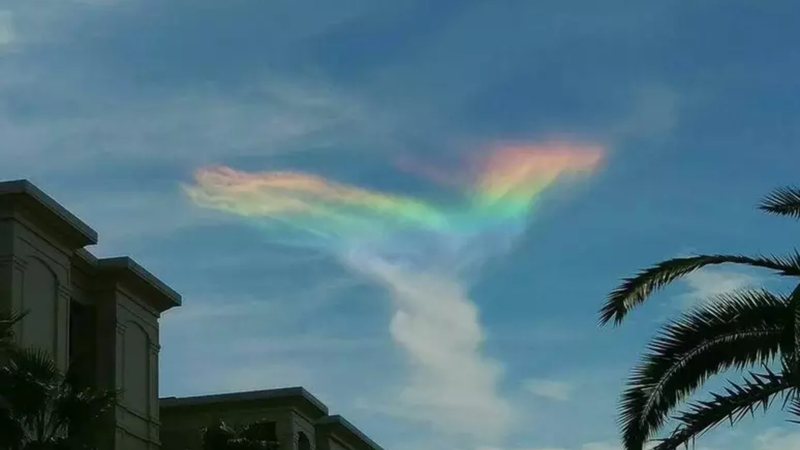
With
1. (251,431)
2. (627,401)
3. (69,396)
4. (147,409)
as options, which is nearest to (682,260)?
(627,401)

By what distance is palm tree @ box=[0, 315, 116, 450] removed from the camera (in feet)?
81.6

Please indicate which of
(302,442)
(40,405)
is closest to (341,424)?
(302,442)

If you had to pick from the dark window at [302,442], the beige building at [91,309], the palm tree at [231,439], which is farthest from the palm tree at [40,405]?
the dark window at [302,442]

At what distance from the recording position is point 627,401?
60.3ft

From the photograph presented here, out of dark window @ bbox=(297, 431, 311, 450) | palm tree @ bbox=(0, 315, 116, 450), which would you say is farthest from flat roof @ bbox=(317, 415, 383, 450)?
palm tree @ bbox=(0, 315, 116, 450)

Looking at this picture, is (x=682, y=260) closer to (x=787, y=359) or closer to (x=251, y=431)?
(x=787, y=359)

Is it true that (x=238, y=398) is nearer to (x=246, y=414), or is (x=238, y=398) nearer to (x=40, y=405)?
(x=246, y=414)

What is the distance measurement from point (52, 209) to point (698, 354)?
18.5 m

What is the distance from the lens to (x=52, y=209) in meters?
31.9

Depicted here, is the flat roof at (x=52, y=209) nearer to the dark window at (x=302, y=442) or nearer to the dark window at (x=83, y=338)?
the dark window at (x=83, y=338)

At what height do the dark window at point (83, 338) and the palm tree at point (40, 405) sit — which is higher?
the dark window at point (83, 338)

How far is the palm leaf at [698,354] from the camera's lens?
17.8 metres

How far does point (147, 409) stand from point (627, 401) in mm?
22589

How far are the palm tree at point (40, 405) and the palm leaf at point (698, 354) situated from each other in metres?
11.4
